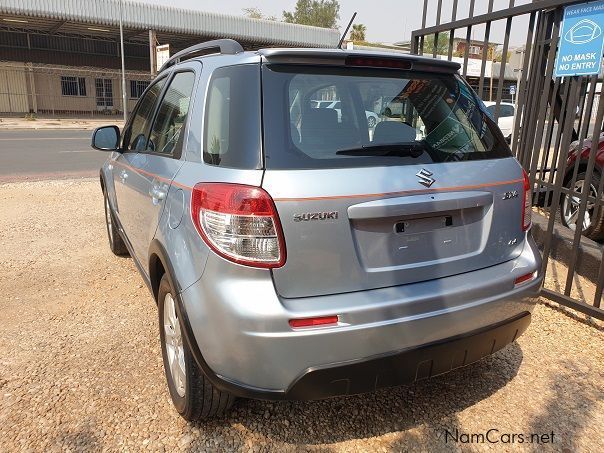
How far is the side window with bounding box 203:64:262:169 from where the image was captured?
76.5 inches

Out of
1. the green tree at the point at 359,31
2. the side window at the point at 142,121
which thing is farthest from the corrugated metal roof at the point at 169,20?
the green tree at the point at 359,31

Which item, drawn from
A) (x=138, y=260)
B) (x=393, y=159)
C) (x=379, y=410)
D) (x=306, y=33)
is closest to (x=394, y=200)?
(x=393, y=159)

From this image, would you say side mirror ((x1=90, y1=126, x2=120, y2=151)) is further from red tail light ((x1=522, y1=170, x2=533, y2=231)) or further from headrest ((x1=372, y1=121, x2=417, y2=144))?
red tail light ((x1=522, y1=170, x2=533, y2=231))

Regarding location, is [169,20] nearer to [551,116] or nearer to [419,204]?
[551,116]

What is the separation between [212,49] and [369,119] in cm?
102

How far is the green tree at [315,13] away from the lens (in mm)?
71812

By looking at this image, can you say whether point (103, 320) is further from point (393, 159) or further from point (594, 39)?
point (594, 39)

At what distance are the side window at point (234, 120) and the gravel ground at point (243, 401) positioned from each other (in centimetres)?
134

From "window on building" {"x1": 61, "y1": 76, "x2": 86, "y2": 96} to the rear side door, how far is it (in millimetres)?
33009

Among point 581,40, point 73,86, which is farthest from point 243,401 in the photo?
point 73,86

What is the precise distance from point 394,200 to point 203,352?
1.00 metres

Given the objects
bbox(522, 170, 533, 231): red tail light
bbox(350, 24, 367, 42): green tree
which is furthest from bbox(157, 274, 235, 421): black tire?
bbox(350, 24, 367, 42): green tree

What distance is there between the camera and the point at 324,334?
1.86 m

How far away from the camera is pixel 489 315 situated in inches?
86.6
